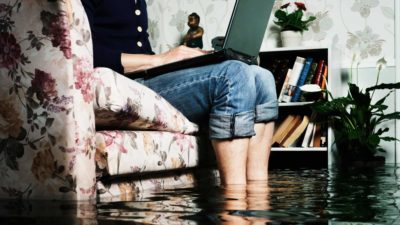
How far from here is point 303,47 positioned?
9.36 feet

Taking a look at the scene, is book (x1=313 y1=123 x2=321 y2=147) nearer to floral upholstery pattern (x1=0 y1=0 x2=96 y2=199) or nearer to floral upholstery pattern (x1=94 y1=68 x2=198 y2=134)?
floral upholstery pattern (x1=94 y1=68 x2=198 y2=134)

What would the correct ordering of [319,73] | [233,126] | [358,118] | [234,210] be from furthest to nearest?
[319,73] → [358,118] → [233,126] → [234,210]

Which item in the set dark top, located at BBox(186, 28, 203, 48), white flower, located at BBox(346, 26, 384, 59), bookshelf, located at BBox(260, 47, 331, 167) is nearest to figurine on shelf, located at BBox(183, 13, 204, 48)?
dark top, located at BBox(186, 28, 203, 48)

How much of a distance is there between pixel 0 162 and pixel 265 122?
819 millimetres

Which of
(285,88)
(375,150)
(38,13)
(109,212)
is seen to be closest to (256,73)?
(38,13)

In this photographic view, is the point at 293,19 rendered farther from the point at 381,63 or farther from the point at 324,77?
the point at 381,63

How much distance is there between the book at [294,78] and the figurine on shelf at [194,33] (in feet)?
1.75

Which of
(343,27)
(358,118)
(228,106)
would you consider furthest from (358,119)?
(228,106)

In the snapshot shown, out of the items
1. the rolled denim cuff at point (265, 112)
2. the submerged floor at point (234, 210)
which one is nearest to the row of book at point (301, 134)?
the rolled denim cuff at point (265, 112)

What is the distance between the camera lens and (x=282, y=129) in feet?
9.50

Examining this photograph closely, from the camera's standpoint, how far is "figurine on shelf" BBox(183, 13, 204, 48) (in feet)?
9.97

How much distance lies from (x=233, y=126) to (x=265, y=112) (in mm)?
229

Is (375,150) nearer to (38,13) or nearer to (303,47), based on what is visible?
(303,47)

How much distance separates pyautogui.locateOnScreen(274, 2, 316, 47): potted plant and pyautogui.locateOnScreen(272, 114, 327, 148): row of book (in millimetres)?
426
